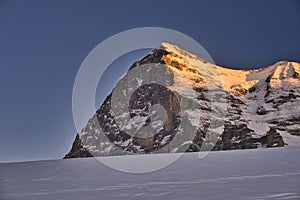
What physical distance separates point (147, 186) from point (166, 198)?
13.8ft

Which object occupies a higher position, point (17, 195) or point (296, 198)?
point (17, 195)

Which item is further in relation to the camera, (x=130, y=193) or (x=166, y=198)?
(x=130, y=193)

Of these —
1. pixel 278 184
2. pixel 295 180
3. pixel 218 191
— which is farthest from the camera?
pixel 295 180

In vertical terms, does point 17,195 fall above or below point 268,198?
above

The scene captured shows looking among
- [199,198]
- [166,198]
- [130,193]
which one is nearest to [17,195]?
[130,193]

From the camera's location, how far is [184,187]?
17188mm

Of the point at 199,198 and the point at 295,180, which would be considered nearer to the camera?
the point at 199,198

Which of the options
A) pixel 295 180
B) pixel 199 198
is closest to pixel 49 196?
pixel 199 198

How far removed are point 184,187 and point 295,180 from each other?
5211 millimetres

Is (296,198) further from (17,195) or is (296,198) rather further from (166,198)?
(17,195)

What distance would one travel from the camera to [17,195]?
1708 cm

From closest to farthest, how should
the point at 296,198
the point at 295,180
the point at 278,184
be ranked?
the point at 296,198
the point at 278,184
the point at 295,180

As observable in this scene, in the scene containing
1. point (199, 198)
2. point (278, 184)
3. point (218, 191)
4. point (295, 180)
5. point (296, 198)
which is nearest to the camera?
point (296, 198)

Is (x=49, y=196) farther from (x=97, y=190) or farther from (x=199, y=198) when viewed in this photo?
(x=199, y=198)
